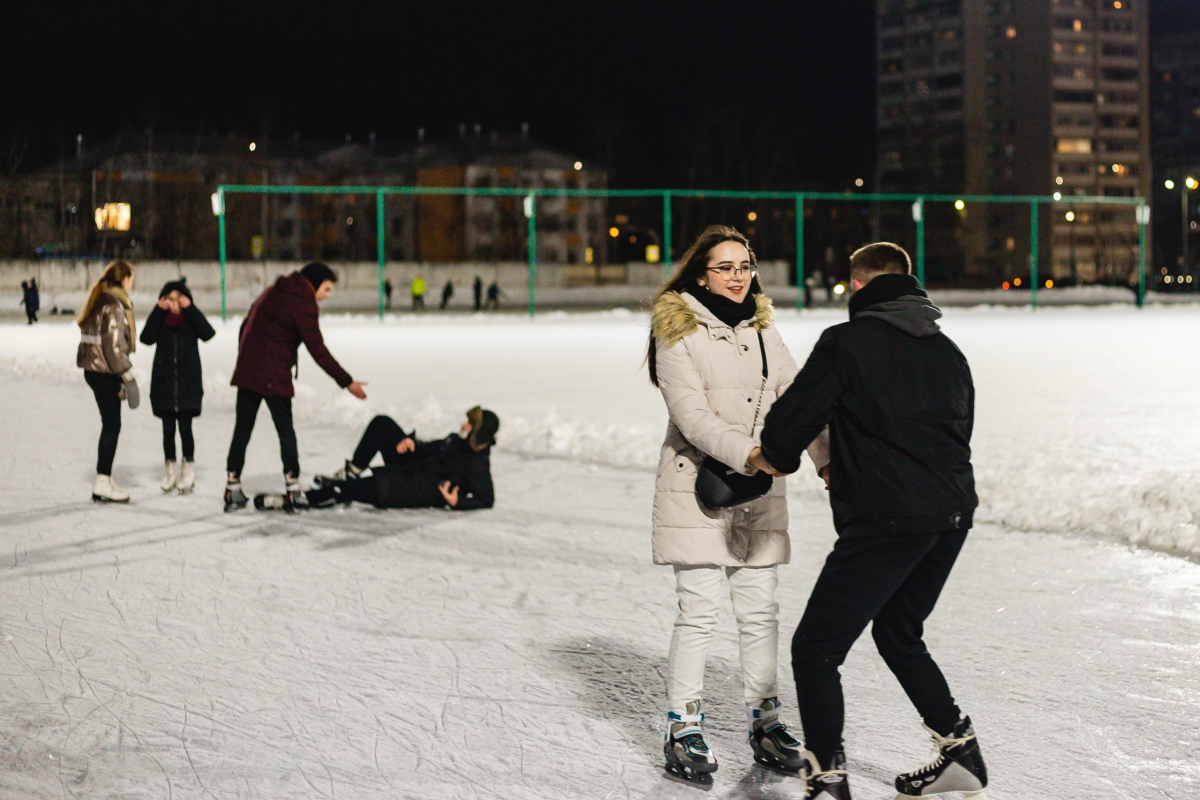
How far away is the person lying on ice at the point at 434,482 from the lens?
770cm

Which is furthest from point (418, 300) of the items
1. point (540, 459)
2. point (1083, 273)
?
point (1083, 273)

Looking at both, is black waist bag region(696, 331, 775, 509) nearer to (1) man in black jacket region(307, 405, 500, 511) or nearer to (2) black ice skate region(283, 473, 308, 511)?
(1) man in black jacket region(307, 405, 500, 511)

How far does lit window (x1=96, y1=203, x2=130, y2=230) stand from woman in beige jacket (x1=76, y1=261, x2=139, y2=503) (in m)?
49.0

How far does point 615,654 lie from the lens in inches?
187

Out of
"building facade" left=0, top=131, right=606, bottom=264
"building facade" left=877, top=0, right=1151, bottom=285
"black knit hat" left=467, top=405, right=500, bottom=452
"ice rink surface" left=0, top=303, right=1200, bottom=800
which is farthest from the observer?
"building facade" left=877, top=0, right=1151, bottom=285

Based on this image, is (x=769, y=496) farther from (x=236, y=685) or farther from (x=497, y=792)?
(x=236, y=685)

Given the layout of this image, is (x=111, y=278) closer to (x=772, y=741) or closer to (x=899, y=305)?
(x=772, y=741)

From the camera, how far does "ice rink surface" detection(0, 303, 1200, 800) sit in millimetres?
3625

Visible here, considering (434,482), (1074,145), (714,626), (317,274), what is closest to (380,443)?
(434,482)

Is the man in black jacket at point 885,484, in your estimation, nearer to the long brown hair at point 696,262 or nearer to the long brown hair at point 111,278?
the long brown hair at point 696,262

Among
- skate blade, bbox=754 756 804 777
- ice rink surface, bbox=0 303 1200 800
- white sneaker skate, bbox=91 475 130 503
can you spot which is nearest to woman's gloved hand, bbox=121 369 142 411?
white sneaker skate, bbox=91 475 130 503

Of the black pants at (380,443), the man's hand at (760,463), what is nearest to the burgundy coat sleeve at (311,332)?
the black pants at (380,443)

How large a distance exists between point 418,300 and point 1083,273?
3200 inches

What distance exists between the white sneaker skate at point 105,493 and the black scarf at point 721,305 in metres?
5.48
